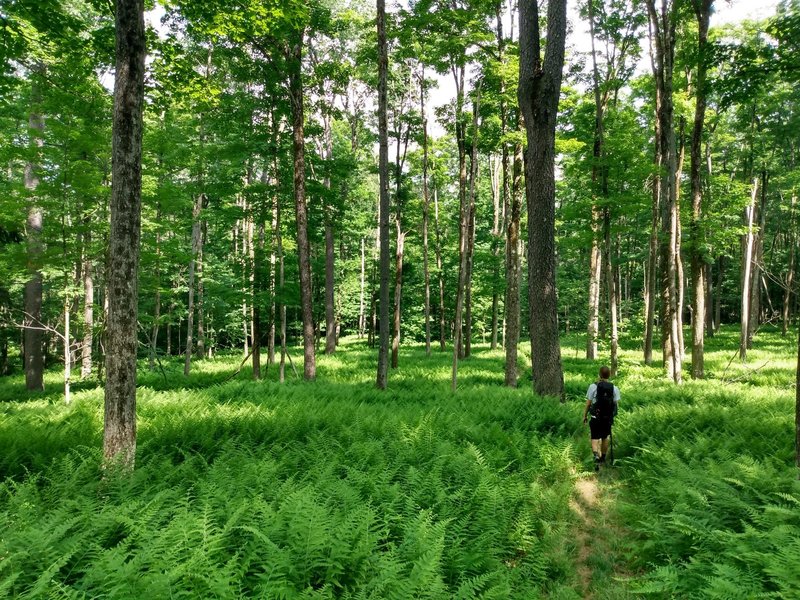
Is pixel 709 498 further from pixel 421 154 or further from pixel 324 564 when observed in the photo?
pixel 421 154

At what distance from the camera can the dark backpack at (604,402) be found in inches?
296

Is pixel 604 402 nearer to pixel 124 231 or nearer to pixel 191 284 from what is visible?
pixel 124 231

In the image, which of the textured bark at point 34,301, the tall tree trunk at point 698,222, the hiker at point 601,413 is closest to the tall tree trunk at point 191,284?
the textured bark at point 34,301

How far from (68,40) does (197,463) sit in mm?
6301

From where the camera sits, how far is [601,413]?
754 cm

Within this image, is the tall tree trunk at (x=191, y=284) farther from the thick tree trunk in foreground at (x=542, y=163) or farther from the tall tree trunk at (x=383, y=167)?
the thick tree trunk in foreground at (x=542, y=163)

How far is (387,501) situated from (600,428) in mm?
4610

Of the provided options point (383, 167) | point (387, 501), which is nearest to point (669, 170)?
point (383, 167)

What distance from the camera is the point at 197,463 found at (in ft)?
20.1

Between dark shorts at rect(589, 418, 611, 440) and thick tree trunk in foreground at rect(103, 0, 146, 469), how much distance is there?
7.23m

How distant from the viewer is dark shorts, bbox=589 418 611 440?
297 inches

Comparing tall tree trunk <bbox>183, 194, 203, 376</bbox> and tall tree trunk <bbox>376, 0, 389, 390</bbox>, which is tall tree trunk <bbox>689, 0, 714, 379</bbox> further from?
tall tree trunk <bbox>183, 194, 203, 376</bbox>

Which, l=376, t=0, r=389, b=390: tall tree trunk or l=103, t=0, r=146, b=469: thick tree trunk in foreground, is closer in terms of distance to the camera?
l=103, t=0, r=146, b=469: thick tree trunk in foreground

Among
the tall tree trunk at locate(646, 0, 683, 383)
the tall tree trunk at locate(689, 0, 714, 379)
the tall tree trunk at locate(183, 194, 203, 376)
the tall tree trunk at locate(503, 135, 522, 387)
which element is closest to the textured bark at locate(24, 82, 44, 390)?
the tall tree trunk at locate(183, 194, 203, 376)
